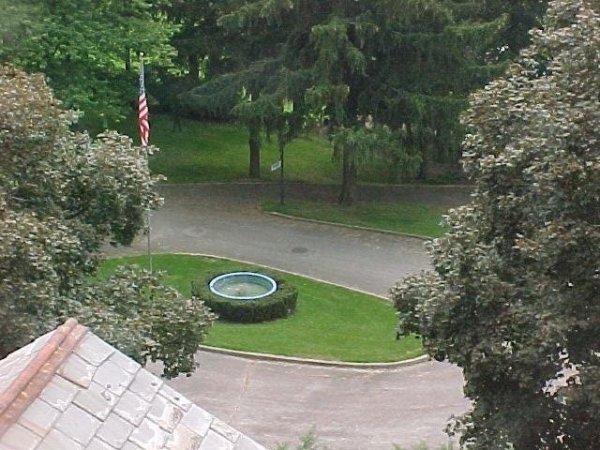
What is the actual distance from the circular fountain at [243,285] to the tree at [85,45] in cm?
559

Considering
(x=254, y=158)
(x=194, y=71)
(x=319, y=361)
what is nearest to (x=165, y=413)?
(x=319, y=361)

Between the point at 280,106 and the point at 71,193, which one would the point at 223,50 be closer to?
the point at 280,106

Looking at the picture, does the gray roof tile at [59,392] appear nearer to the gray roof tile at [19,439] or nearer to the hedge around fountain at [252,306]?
the gray roof tile at [19,439]

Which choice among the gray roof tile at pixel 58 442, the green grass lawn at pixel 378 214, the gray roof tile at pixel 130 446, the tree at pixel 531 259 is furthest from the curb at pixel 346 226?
the gray roof tile at pixel 58 442

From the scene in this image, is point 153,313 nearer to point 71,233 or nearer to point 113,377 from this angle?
point 71,233

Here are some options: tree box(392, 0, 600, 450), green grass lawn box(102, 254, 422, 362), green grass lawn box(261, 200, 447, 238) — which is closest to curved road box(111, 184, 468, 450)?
green grass lawn box(102, 254, 422, 362)

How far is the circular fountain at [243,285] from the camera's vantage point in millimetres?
22719

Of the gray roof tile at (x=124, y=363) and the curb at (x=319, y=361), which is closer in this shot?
the gray roof tile at (x=124, y=363)

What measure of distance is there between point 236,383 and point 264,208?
36.1 feet

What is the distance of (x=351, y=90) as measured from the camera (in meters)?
28.9

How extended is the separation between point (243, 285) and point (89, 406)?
707 inches

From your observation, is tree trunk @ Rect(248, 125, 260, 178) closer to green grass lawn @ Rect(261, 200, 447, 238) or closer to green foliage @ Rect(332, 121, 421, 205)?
green grass lawn @ Rect(261, 200, 447, 238)

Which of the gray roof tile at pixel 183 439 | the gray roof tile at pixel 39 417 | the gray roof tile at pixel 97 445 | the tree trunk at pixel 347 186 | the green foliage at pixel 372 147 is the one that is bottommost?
the tree trunk at pixel 347 186

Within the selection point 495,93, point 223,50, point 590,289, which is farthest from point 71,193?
point 223,50
